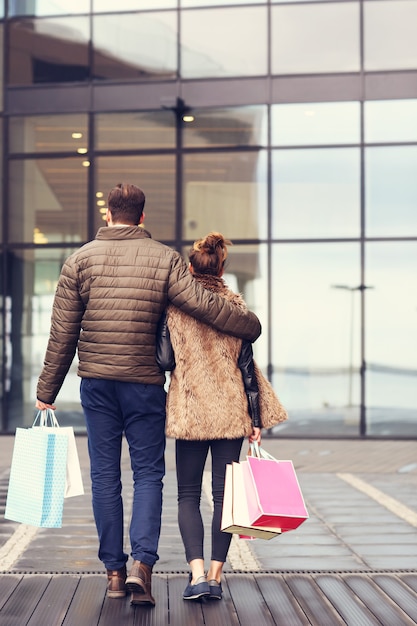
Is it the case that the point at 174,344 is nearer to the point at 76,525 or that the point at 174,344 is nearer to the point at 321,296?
the point at 76,525

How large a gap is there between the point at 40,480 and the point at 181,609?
916mm

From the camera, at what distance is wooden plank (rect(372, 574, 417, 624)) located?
450 centimetres

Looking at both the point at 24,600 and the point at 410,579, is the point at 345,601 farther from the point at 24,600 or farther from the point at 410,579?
the point at 24,600

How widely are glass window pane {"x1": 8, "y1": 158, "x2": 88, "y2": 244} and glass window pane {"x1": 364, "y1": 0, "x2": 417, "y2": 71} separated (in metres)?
4.84

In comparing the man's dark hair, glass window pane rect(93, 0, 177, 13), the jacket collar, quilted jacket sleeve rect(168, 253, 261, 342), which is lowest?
quilted jacket sleeve rect(168, 253, 261, 342)

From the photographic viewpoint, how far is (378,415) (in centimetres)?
1441

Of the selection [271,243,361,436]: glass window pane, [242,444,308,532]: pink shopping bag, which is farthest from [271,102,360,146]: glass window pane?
[242,444,308,532]: pink shopping bag

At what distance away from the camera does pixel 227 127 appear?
48.4 feet

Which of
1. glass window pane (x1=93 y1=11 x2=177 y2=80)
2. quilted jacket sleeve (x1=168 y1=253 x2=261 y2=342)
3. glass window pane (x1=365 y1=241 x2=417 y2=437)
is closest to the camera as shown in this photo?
quilted jacket sleeve (x1=168 y1=253 x2=261 y2=342)

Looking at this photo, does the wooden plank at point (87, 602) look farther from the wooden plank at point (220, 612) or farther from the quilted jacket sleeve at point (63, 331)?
the quilted jacket sleeve at point (63, 331)

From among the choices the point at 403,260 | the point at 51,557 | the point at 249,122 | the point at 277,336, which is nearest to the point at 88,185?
the point at 249,122

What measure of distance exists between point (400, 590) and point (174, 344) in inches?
69.3

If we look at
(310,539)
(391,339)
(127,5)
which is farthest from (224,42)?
(310,539)

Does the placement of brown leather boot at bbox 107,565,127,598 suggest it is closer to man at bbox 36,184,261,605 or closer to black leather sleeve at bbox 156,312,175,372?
man at bbox 36,184,261,605
